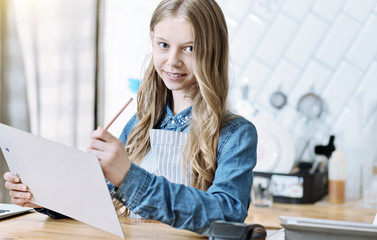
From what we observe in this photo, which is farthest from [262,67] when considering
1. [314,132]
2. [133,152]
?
[133,152]

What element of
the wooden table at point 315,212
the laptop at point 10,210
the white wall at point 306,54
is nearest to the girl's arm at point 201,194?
the laptop at point 10,210

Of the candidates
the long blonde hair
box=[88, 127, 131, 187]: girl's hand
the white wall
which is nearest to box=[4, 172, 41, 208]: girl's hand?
box=[88, 127, 131, 187]: girl's hand

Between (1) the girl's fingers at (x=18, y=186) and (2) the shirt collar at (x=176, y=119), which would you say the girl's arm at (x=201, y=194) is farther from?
(1) the girl's fingers at (x=18, y=186)

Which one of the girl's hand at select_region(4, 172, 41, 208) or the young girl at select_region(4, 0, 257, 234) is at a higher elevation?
the young girl at select_region(4, 0, 257, 234)

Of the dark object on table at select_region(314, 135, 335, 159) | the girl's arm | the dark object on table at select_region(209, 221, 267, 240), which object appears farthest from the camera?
the dark object on table at select_region(314, 135, 335, 159)

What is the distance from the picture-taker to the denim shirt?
1061 millimetres

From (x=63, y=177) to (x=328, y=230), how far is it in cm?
51

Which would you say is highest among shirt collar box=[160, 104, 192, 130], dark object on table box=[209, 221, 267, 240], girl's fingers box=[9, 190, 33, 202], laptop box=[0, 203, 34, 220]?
shirt collar box=[160, 104, 192, 130]

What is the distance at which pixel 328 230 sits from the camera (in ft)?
3.13

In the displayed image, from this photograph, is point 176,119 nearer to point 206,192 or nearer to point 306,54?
point 206,192

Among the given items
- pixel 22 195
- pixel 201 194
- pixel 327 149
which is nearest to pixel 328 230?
pixel 201 194

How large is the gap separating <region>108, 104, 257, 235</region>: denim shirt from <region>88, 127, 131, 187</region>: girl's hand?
0.02m

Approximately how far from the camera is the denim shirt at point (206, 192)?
1.06 metres

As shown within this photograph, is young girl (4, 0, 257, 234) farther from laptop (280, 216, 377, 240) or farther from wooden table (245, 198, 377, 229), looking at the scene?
wooden table (245, 198, 377, 229)
